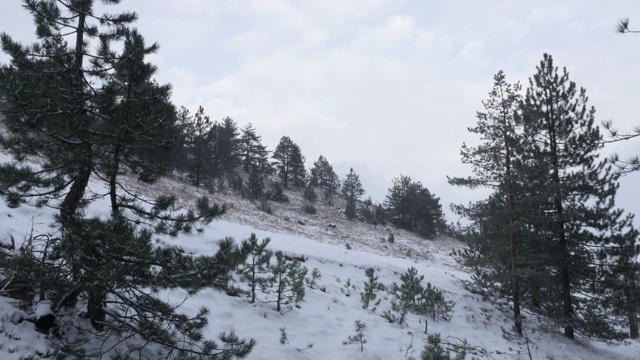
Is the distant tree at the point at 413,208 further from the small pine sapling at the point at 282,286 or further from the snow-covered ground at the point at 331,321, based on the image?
the small pine sapling at the point at 282,286

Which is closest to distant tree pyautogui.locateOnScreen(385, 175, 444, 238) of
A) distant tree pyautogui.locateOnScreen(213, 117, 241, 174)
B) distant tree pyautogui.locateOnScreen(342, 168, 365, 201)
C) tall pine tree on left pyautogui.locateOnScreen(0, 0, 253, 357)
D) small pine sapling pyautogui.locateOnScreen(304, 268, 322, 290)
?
distant tree pyautogui.locateOnScreen(342, 168, 365, 201)

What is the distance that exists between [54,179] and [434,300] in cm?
1116

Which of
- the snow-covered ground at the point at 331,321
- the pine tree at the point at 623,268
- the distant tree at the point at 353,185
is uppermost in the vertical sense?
the distant tree at the point at 353,185

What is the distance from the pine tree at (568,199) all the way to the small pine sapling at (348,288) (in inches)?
284

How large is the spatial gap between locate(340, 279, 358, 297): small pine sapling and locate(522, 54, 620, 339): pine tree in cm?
722

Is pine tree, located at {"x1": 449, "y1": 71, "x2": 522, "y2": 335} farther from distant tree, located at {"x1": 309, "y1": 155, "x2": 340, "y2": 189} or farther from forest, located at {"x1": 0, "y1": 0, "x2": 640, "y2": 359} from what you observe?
distant tree, located at {"x1": 309, "y1": 155, "x2": 340, "y2": 189}

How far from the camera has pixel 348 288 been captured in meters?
11.4

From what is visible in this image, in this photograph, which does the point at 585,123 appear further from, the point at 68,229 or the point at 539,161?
the point at 68,229

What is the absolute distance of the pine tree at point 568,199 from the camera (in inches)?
484

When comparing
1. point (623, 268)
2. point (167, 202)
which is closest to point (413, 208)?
point (623, 268)

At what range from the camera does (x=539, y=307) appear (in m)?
13.9

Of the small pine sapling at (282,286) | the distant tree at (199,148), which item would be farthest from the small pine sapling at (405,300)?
the distant tree at (199,148)

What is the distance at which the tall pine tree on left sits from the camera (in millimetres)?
3453

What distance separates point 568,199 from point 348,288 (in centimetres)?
928
